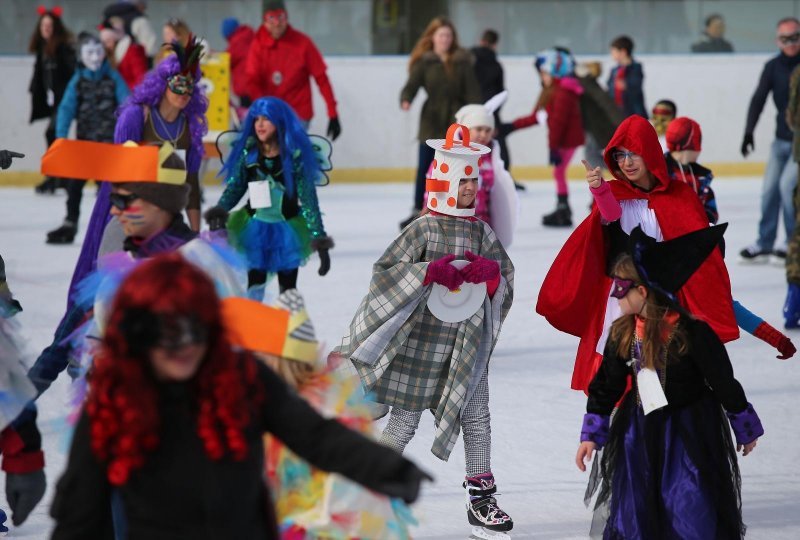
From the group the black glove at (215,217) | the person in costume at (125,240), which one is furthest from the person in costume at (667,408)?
the black glove at (215,217)

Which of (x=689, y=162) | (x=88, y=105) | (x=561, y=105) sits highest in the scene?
(x=689, y=162)

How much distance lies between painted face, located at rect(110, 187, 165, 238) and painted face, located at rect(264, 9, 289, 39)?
8.49m

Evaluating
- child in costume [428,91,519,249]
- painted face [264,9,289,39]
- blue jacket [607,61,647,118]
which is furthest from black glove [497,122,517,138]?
child in costume [428,91,519,249]

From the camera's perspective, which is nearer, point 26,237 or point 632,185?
point 632,185

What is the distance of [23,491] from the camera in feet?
11.2

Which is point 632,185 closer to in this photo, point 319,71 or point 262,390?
point 262,390

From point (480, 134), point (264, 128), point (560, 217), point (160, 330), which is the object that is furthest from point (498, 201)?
point (560, 217)

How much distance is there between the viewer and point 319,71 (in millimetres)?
11867

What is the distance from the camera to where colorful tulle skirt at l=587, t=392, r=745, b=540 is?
390cm

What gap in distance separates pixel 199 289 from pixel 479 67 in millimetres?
12085

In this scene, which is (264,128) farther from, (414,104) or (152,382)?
(414,104)

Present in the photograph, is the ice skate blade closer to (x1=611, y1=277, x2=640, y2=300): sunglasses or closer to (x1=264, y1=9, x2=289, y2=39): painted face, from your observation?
(x1=611, y1=277, x2=640, y2=300): sunglasses

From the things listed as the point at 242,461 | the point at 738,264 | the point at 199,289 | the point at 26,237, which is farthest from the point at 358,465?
the point at 26,237

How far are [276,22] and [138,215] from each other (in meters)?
8.60
